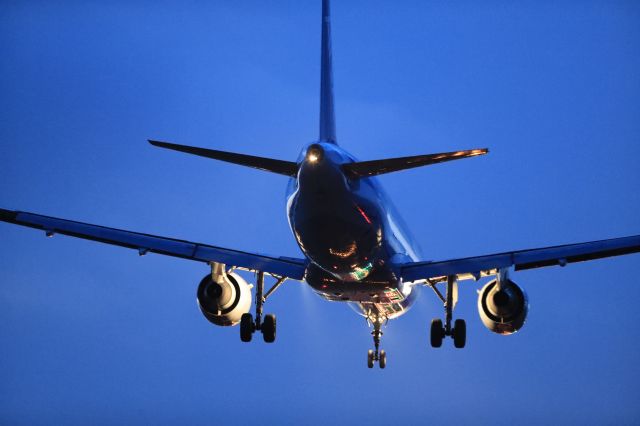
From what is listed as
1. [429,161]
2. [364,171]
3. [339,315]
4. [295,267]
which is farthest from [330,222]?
[339,315]

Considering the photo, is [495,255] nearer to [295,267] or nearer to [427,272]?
[427,272]

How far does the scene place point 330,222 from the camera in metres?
23.5

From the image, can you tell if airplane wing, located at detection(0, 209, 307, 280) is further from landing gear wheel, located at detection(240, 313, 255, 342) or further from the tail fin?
the tail fin

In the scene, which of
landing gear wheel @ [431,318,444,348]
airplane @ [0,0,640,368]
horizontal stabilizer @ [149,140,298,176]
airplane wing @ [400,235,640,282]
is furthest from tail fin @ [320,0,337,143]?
landing gear wheel @ [431,318,444,348]

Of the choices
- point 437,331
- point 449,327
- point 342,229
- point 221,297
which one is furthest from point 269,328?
point 342,229

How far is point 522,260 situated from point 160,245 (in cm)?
1081

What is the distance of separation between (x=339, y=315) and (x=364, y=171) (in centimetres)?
8737

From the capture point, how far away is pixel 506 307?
28797 millimetres

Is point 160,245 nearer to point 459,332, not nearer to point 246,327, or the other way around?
point 246,327

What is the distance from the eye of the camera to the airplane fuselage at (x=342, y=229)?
74.1 feet

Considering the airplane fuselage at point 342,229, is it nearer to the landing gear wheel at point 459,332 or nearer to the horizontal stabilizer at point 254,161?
the horizontal stabilizer at point 254,161

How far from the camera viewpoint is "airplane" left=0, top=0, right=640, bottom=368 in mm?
22938

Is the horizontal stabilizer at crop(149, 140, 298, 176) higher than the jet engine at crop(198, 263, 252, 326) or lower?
higher

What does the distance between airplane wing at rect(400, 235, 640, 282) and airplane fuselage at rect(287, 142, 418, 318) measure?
34.3 inches
